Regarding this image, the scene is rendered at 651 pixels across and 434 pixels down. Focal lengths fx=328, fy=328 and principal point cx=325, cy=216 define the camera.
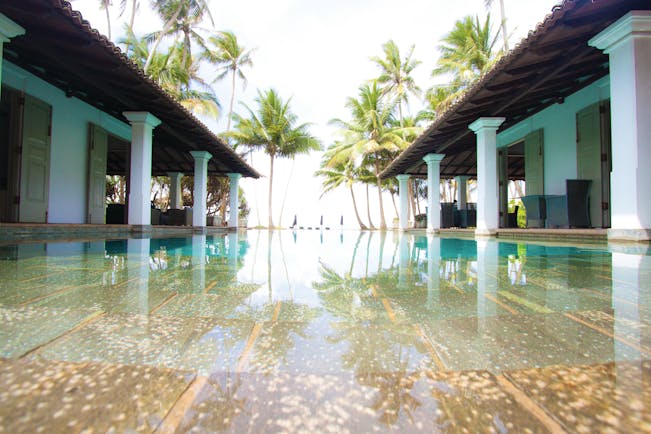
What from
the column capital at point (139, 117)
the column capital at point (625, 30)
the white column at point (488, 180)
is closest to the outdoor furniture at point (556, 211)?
the white column at point (488, 180)

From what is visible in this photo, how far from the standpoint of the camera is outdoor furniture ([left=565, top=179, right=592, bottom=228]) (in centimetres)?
667

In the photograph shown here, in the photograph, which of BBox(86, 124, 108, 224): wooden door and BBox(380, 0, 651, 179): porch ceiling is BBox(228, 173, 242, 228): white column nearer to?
BBox(86, 124, 108, 224): wooden door

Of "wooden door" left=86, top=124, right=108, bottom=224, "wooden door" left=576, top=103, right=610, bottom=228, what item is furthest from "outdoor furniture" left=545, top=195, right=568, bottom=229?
"wooden door" left=86, top=124, right=108, bottom=224

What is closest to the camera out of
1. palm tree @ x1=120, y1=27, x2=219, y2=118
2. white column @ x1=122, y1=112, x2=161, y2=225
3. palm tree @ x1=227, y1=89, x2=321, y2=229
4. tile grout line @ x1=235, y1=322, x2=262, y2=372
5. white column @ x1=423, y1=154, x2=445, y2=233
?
tile grout line @ x1=235, y1=322, x2=262, y2=372

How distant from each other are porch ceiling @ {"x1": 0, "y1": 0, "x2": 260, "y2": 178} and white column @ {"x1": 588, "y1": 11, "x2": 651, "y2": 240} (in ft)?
22.5

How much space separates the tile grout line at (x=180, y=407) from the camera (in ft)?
1.80

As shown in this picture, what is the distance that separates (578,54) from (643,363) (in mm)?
6083

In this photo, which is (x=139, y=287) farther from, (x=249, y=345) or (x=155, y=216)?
(x=155, y=216)

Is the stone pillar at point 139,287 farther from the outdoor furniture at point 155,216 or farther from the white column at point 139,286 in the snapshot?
the outdoor furniture at point 155,216

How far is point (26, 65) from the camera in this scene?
6168mm

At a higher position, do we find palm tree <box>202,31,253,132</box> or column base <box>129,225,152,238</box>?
palm tree <box>202,31,253,132</box>

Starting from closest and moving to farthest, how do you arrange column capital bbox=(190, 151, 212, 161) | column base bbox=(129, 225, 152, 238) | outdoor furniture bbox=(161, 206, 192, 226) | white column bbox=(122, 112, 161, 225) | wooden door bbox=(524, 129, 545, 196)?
column base bbox=(129, 225, 152, 238)
white column bbox=(122, 112, 161, 225)
wooden door bbox=(524, 129, 545, 196)
column capital bbox=(190, 151, 212, 161)
outdoor furniture bbox=(161, 206, 192, 226)

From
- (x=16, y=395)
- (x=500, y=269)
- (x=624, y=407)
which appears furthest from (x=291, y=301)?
(x=500, y=269)

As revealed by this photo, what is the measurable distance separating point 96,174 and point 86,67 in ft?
12.8
